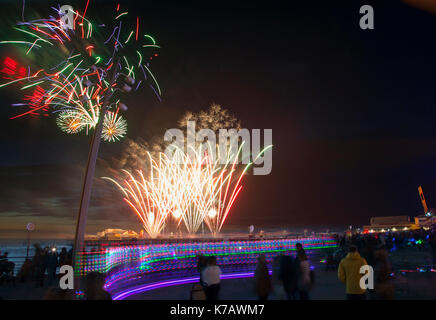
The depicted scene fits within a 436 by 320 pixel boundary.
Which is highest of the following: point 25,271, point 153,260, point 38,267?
point 38,267

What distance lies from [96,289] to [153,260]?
9.50 metres

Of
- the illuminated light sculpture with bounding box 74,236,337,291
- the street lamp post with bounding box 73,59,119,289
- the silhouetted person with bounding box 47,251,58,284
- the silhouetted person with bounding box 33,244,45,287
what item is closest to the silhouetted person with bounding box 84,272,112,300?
the street lamp post with bounding box 73,59,119,289

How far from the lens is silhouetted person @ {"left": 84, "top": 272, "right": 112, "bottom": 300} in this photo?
583cm

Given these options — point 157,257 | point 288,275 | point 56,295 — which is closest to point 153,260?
point 157,257

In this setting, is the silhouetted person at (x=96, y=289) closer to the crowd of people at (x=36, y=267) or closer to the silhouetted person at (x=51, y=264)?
the crowd of people at (x=36, y=267)

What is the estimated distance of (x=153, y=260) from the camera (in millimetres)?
15031

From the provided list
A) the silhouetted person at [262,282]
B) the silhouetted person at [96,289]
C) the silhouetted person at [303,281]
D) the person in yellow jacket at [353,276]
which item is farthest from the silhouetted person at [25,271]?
the person in yellow jacket at [353,276]

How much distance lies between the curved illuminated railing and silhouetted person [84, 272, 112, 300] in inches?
105

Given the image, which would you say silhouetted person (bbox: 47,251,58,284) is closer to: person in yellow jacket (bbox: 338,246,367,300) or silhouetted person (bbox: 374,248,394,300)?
person in yellow jacket (bbox: 338,246,367,300)

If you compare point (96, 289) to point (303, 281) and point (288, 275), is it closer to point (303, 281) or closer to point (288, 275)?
point (288, 275)

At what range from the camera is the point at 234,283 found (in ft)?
44.8
